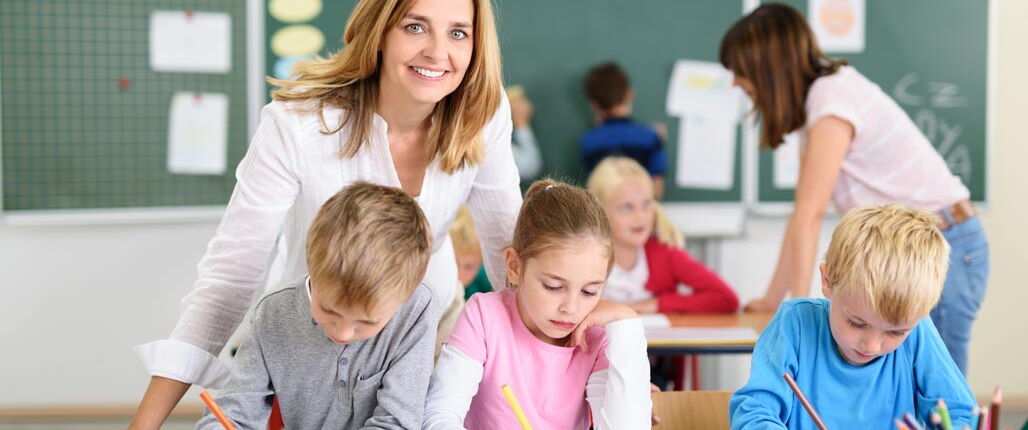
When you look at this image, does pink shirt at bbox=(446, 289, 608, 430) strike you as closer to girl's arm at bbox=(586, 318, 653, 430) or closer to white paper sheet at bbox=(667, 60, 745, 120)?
girl's arm at bbox=(586, 318, 653, 430)

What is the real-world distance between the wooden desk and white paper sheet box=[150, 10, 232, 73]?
180cm

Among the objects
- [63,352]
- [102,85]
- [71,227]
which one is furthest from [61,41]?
[63,352]

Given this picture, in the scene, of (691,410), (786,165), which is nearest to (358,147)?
(691,410)

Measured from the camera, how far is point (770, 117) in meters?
2.56

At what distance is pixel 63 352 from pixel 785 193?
2664mm

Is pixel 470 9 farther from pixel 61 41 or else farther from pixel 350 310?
pixel 61 41

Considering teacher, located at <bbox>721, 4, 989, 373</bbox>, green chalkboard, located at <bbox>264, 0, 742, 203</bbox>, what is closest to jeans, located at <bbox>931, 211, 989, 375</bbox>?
teacher, located at <bbox>721, 4, 989, 373</bbox>

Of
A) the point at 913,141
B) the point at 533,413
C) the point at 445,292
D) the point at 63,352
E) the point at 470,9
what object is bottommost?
the point at 63,352

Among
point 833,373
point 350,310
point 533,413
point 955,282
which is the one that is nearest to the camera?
point 350,310

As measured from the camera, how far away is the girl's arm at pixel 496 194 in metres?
1.83

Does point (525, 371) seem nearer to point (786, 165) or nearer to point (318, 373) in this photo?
point (318, 373)

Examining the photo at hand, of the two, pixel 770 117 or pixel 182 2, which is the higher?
pixel 182 2

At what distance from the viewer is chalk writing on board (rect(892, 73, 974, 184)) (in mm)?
3736

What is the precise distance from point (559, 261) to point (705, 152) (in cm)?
218
